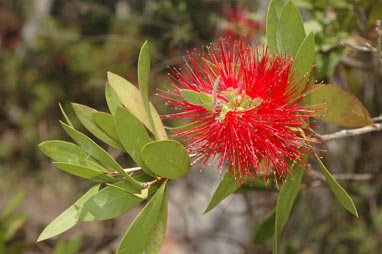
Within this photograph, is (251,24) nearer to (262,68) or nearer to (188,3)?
(188,3)

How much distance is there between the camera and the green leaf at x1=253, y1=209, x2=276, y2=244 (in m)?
1.01

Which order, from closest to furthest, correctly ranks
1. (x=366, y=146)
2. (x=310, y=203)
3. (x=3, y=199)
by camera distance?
(x=366, y=146) < (x=310, y=203) < (x=3, y=199)

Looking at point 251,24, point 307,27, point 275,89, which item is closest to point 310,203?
point 251,24

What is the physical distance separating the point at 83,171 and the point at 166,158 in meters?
0.15

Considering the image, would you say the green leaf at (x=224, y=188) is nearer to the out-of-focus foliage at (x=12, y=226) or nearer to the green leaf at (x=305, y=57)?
the green leaf at (x=305, y=57)

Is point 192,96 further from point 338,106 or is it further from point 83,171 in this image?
point 338,106

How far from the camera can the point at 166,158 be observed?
0.65 meters

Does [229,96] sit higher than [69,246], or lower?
higher

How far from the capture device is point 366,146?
5.59ft

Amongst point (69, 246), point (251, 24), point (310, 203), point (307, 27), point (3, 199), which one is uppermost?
point (307, 27)

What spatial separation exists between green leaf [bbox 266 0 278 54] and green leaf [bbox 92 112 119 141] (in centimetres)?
35

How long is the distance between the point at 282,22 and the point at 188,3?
1.27 m

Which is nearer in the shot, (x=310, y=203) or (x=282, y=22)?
(x=282, y=22)

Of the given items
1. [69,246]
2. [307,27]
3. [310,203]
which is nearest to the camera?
[307,27]
